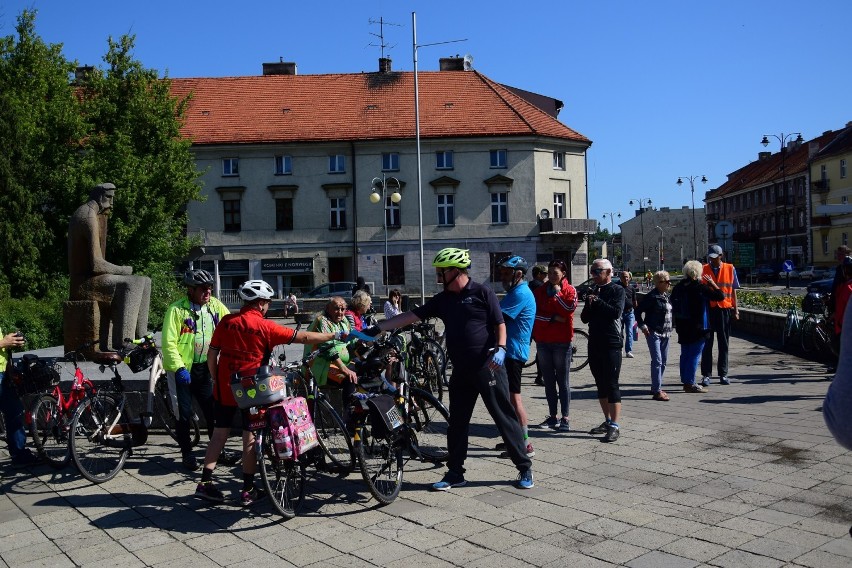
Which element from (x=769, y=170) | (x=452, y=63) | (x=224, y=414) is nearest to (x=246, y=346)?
(x=224, y=414)

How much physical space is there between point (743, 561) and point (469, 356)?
264 cm

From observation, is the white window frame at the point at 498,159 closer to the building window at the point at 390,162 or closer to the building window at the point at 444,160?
the building window at the point at 444,160

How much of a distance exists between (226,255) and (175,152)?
1656 centimetres

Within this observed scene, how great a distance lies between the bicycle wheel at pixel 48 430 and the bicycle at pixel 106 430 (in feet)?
1.27

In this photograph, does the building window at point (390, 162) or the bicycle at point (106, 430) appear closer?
the bicycle at point (106, 430)

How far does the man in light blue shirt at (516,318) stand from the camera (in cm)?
795

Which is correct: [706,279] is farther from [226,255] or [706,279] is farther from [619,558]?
[226,255]

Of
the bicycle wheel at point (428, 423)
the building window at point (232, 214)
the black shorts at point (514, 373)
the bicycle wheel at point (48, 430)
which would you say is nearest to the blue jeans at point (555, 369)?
the black shorts at point (514, 373)

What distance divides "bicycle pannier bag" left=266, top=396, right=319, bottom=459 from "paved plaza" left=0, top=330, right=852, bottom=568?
0.54 meters

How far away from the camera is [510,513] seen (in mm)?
5973

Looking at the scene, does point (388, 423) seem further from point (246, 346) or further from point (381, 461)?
point (246, 346)

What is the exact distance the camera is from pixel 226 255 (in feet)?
163

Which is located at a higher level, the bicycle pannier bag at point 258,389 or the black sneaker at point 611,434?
the bicycle pannier bag at point 258,389

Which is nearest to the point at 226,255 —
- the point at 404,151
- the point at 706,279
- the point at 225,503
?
the point at 404,151
